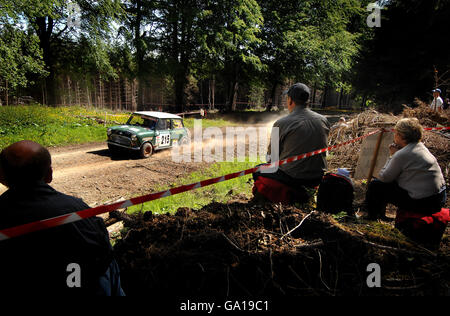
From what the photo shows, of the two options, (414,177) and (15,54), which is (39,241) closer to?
(414,177)

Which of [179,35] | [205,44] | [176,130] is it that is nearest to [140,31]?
[179,35]

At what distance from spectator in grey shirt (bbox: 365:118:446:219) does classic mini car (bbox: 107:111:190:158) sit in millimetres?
8073

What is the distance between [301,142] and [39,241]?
310 cm

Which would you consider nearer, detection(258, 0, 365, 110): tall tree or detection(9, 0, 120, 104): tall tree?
detection(9, 0, 120, 104): tall tree

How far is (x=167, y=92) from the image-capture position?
29125mm

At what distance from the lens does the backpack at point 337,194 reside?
3.41m

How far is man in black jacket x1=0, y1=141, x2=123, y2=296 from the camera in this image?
1.45 m

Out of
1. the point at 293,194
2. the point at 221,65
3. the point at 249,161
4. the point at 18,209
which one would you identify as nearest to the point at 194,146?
the point at 249,161

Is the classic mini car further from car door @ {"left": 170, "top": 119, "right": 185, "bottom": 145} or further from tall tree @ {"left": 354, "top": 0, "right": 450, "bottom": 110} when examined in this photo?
tall tree @ {"left": 354, "top": 0, "right": 450, "bottom": 110}

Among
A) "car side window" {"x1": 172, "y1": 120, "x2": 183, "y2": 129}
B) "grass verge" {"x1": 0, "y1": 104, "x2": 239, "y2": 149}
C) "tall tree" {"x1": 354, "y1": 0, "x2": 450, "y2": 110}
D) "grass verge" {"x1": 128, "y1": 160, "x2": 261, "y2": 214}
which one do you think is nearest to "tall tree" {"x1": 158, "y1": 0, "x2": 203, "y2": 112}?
"grass verge" {"x1": 0, "y1": 104, "x2": 239, "y2": 149}

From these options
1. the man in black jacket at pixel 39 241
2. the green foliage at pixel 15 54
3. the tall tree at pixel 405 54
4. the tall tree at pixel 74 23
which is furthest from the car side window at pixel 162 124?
the tall tree at pixel 405 54

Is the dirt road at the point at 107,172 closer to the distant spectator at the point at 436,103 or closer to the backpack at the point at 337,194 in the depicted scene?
the backpack at the point at 337,194
